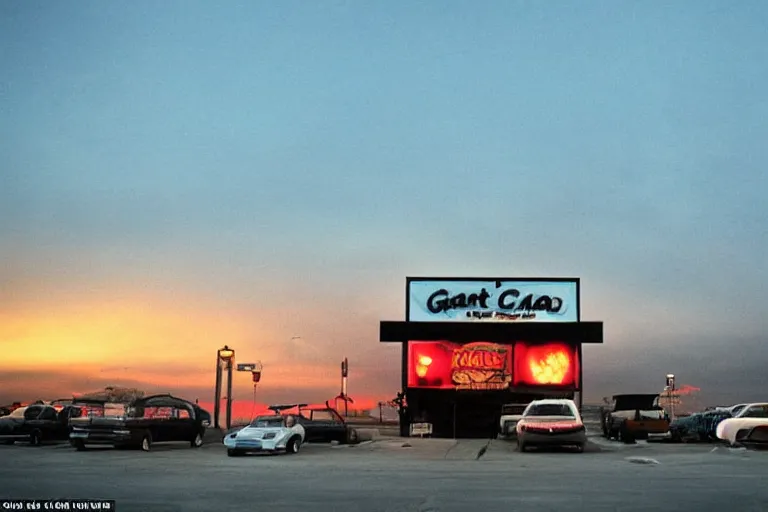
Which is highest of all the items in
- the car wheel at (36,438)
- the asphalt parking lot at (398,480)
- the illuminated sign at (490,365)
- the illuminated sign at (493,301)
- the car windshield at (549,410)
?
the illuminated sign at (493,301)

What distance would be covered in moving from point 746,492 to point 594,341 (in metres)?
38.8

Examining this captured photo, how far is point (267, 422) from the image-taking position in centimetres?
2942

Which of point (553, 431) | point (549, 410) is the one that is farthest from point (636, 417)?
point (553, 431)

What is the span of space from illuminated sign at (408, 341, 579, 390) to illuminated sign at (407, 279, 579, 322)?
5.19ft

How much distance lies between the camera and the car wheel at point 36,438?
3481cm

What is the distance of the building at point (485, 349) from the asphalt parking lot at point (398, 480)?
25.1 meters

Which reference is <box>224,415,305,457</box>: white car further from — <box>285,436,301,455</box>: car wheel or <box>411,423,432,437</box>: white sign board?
<box>411,423,432,437</box>: white sign board

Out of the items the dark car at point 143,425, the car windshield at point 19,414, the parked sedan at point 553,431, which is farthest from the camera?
the car windshield at point 19,414

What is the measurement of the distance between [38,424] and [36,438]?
1.80 feet

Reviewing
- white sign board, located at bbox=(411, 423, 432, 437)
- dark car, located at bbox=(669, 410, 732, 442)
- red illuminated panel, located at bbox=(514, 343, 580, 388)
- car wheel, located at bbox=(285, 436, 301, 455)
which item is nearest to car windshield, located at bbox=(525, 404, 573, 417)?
car wheel, located at bbox=(285, 436, 301, 455)

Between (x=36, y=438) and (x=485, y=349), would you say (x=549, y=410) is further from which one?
(x=485, y=349)

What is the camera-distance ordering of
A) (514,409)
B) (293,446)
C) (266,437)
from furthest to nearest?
(514,409), (293,446), (266,437)

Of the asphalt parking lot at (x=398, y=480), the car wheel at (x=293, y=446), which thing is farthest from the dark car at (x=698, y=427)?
the car wheel at (x=293, y=446)

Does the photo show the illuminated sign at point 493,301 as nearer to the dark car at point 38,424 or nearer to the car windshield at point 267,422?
the dark car at point 38,424
